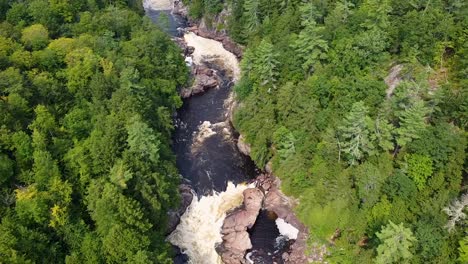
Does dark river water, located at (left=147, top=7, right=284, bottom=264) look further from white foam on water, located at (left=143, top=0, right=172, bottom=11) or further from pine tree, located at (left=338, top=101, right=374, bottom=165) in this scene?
white foam on water, located at (left=143, top=0, right=172, bottom=11)

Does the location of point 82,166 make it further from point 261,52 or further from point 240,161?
point 261,52

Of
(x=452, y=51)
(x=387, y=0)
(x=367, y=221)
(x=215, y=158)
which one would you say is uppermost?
(x=387, y=0)

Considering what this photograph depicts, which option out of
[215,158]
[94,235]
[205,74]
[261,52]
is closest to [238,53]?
[205,74]

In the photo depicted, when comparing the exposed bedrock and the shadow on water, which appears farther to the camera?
the shadow on water

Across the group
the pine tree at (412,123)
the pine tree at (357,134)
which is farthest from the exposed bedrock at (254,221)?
the pine tree at (412,123)

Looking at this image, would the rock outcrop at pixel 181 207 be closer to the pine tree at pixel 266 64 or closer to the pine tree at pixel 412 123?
the pine tree at pixel 266 64

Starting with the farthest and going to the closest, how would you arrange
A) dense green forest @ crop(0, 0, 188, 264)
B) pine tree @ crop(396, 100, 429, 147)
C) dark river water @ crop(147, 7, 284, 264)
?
1. dark river water @ crop(147, 7, 284, 264)
2. pine tree @ crop(396, 100, 429, 147)
3. dense green forest @ crop(0, 0, 188, 264)

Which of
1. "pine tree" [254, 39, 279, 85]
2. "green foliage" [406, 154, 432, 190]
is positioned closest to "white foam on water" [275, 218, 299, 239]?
"green foliage" [406, 154, 432, 190]
